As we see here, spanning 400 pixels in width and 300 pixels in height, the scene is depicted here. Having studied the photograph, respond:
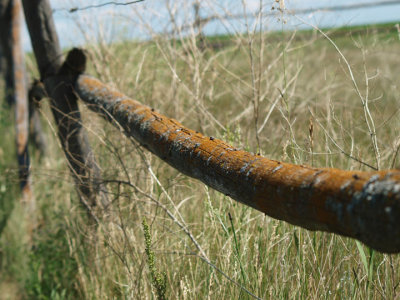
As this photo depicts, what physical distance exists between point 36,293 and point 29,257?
0.27m

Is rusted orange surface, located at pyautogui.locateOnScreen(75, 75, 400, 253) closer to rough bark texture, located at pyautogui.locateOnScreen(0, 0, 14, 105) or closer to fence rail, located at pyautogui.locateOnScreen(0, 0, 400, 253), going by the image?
fence rail, located at pyautogui.locateOnScreen(0, 0, 400, 253)

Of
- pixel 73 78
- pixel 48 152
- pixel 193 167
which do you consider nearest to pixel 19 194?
pixel 48 152

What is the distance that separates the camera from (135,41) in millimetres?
4602

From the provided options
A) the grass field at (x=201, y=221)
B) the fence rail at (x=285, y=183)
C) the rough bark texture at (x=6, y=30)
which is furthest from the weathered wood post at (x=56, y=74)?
the rough bark texture at (x=6, y=30)

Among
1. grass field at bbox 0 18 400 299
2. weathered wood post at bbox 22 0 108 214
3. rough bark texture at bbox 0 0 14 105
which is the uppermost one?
rough bark texture at bbox 0 0 14 105

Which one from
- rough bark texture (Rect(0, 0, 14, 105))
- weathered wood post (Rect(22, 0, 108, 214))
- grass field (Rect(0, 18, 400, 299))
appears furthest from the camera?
rough bark texture (Rect(0, 0, 14, 105))

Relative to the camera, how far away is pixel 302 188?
2.78 feet

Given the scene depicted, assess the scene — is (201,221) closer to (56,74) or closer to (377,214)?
(56,74)

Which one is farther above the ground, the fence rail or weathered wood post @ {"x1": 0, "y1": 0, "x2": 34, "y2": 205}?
weathered wood post @ {"x1": 0, "y1": 0, "x2": 34, "y2": 205}

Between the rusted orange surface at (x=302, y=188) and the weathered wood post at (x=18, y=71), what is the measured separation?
2.47 metres

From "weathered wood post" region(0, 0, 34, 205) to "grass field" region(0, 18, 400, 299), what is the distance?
287mm

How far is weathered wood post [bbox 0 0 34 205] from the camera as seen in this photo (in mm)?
3434

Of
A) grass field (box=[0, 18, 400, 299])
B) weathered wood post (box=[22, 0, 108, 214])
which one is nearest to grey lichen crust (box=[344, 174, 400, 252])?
grass field (box=[0, 18, 400, 299])

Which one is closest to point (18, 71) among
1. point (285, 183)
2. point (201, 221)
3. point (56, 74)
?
point (56, 74)
